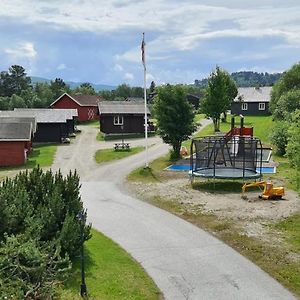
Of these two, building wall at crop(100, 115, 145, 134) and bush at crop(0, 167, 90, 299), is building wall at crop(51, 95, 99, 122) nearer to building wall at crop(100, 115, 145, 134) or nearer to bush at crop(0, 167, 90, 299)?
building wall at crop(100, 115, 145, 134)

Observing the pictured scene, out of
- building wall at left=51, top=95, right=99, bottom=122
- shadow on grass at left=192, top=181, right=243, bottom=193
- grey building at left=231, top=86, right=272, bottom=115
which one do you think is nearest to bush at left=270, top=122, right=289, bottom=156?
shadow on grass at left=192, top=181, right=243, bottom=193

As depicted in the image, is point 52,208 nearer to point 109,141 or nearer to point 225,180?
point 225,180

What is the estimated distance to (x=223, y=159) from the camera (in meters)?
32.1

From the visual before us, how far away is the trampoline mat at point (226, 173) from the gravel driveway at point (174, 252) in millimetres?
5001

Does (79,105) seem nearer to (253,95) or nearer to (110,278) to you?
(253,95)

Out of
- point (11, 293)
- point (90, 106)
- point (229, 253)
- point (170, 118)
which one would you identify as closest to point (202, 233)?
point (229, 253)

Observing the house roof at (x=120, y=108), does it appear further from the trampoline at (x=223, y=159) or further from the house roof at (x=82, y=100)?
the trampoline at (x=223, y=159)

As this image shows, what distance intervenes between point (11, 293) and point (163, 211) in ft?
42.1

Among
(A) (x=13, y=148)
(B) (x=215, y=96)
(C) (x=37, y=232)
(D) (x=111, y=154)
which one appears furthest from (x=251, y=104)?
(C) (x=37, y=232)

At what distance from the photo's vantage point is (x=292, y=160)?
61.8 ft

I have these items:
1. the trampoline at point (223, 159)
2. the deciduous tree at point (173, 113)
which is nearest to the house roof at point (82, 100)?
the deciduous tree at point (173, 113)

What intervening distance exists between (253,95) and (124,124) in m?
34.7

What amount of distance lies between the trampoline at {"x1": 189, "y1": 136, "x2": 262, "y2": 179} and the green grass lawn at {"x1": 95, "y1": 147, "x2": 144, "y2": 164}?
10.4 metres

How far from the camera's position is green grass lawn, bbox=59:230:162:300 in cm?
1413
